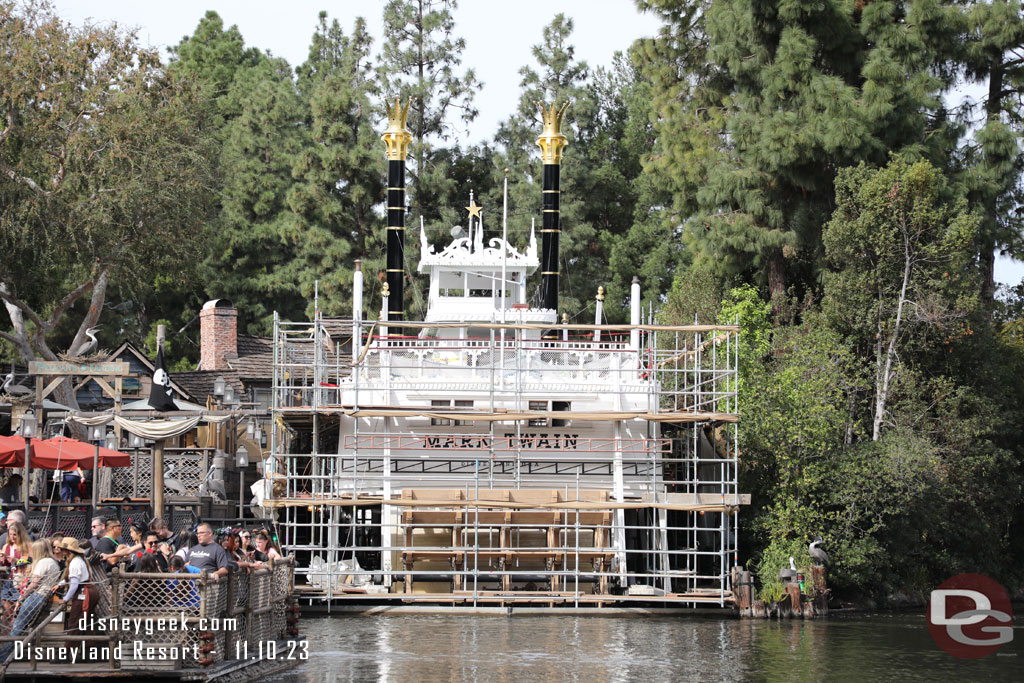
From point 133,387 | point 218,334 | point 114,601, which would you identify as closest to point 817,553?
point 114,601

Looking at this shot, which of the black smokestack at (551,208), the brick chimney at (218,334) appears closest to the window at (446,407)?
the black smokestack at (551,208)

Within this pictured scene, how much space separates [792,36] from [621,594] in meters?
18.7

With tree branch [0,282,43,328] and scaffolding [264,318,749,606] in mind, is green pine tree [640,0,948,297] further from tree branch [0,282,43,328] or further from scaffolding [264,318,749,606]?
tree branch [0,282,43,328]

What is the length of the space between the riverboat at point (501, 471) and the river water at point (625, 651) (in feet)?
4.78

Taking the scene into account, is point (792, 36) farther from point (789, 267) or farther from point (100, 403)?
point (100, 403)

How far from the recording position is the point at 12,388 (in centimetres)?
4244

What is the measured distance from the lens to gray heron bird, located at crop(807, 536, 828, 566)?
2917cm

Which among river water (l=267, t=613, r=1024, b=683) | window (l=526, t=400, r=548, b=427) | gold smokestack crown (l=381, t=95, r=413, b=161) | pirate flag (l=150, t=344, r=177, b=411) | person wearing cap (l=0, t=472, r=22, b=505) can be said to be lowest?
river water (l=267, t=613, r=1024, b=683)

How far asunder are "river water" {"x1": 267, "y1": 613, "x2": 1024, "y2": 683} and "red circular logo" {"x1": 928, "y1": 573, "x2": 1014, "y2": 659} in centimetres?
41

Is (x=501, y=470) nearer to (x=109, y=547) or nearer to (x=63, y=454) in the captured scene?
(x=63, y=454)

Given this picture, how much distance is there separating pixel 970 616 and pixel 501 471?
37.7 ft

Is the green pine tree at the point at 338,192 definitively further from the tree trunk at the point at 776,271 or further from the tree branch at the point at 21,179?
the tree trunk at the point at 776,271

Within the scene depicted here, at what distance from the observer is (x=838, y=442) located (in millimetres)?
32625

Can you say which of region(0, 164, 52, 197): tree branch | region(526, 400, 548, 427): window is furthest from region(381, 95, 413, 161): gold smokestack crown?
region(0, 164, 52, 197): tree branch
